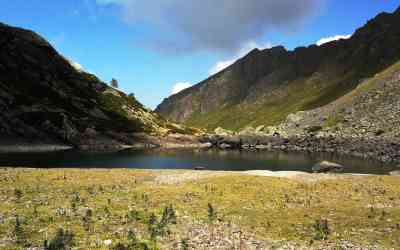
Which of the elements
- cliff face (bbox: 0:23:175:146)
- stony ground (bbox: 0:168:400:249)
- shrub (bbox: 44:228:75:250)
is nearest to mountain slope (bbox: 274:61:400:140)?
cliff face (bbox: 0:23:175:146)

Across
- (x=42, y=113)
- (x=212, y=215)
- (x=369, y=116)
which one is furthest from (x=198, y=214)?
(x=42, y=113)

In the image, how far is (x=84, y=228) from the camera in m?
26.7

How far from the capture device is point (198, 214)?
31938 mm

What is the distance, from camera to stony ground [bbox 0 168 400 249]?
2480 cm

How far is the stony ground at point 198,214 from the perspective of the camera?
81.4 ft

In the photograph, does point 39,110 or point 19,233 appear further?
point 39,110

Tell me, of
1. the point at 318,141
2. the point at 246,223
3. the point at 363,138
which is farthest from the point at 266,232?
the point at 318,141

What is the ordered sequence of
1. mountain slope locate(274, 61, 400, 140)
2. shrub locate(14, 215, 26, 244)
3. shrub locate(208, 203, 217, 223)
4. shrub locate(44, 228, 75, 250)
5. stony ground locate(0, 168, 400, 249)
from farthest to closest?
mountain slope locate(274, 61, 400, 140) < shrub locate(208, 203, 217, 223) < stony ground locate(0, 168, 400, 249) < shrub locate(14, 215, 26, 244) < shrub locate(44, 228, 75, 250)

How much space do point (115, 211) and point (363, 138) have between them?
122m

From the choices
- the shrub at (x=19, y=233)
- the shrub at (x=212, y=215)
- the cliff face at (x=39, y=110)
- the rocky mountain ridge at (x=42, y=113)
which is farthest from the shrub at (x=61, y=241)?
the cliff face at (x=39, y=110)

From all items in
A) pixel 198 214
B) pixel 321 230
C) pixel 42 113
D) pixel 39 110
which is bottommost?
pixel 321 230

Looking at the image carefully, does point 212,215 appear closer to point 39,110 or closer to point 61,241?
point 61,241

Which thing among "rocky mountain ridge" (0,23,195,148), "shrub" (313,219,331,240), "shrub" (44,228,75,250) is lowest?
"shrub" (44,228,75,250)

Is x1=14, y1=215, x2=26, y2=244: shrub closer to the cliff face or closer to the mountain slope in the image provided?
the mountain slope
